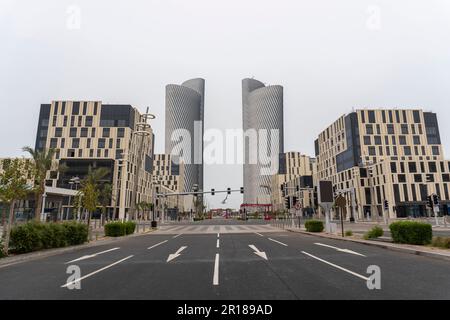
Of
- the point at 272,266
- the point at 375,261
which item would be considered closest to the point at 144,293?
the point at 272,266

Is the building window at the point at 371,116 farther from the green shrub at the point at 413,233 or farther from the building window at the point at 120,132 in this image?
the green shrub at the point at 413,233

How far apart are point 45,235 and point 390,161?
2960 inches

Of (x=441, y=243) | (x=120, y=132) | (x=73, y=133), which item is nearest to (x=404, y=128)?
(x=441, y=243)

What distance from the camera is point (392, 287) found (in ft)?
21.0

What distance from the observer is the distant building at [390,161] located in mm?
67625

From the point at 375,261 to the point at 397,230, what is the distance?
6256 millimetres

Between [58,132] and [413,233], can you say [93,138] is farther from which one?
[413,233]

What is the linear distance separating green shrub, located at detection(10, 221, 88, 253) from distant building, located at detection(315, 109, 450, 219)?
61.6m

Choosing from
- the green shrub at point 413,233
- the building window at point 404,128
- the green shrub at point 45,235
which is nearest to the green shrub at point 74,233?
the green shrub at point 45,235

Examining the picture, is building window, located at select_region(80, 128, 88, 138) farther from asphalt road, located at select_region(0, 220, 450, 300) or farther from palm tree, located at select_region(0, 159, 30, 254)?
→ asphalt road, located at select_region(0, 220, 450, 300)

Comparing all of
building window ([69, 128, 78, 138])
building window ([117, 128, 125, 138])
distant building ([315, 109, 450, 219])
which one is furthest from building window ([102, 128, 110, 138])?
distant building ([315, 109, 450, 219])

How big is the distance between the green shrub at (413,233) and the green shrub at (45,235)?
60.7ft

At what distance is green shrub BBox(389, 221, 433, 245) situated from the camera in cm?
1407

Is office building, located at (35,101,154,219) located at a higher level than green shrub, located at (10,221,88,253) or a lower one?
higher
